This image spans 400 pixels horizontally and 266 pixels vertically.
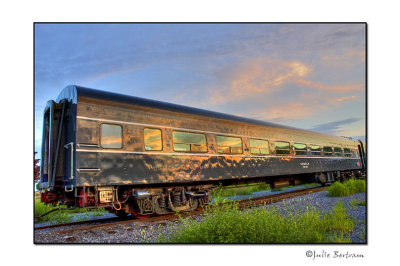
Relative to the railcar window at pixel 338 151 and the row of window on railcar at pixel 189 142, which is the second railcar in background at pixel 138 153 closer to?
the row of window on railcar at pixel 189 142

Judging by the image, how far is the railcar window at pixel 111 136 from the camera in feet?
21.4

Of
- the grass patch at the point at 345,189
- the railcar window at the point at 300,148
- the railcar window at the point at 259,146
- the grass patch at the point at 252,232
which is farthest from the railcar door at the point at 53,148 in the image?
the railcar window at the point at 300,148

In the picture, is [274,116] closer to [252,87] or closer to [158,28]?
[252,87]

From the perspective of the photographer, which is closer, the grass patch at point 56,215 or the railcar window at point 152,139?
the railcar window at point 152,139

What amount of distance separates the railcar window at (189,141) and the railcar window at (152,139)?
1.50 ft

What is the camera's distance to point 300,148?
40.2 ft

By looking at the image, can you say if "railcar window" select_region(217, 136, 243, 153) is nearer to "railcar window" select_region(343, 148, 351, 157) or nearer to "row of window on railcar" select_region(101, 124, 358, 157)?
"row of window on railcar" select_region(101, 124, 358, 157)

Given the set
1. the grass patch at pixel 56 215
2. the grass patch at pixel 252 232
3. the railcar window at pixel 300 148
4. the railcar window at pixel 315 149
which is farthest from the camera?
the railcar window at pixel 315 149

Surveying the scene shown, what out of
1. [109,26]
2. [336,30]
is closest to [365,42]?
[336,30]

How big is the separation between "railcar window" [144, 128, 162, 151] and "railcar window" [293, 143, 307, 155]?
6.56 metres

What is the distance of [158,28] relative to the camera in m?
5.79

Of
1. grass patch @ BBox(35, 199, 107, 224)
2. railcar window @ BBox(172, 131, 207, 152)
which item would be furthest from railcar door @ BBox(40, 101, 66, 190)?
railcar window @ BBox(172, 131, 207, 152)

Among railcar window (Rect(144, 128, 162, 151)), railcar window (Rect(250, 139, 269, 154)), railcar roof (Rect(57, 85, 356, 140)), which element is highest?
railcar roof (Rect(57, 85, 356, 140))

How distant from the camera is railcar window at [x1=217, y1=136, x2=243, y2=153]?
29.1 feet
